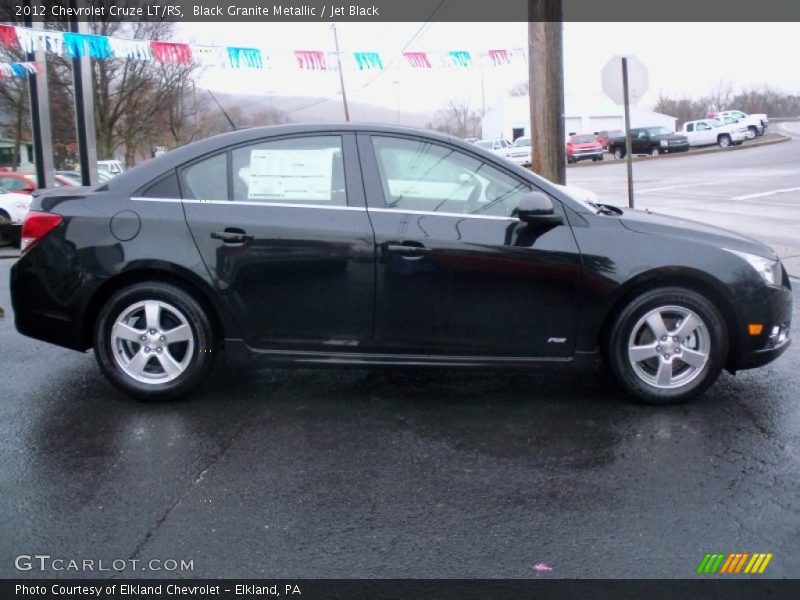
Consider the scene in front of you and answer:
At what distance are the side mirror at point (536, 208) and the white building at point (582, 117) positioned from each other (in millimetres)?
68498

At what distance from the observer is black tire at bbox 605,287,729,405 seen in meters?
4.73

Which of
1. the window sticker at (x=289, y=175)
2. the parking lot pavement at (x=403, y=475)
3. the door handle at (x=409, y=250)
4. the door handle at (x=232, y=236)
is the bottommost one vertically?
the parking lot pavement at (x=403, y=475)

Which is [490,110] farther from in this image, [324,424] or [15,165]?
[324,424]

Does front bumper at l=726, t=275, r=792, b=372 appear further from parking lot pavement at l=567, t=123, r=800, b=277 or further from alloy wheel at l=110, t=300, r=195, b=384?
parking lot pavement at l=567, t=123, r=800, b=277

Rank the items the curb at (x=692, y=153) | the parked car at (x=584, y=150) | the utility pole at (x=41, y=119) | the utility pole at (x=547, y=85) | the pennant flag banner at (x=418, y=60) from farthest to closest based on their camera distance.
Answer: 1. the parked car at (x=584, y=150)
2. the curb at (x=692, y=153)
3. the utility pole at (x=41, y=119)
4. the pennant flag banner at (x=418, y=60)
5. the utility pole at (x=547, y=85)

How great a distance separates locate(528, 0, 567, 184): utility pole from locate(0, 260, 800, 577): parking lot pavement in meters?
4.97

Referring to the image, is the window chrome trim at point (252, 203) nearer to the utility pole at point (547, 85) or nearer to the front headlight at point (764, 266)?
the front headlight at point (764, 266)

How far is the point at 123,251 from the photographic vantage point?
15.7 ft

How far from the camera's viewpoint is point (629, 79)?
38.5 ft

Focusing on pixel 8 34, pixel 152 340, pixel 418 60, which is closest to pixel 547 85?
pixel 418 60

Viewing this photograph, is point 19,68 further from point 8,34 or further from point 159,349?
point 159,349

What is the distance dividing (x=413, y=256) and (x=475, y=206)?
0.49m

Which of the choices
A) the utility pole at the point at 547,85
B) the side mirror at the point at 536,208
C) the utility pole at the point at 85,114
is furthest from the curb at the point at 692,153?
the side mirror at the point at 536,208

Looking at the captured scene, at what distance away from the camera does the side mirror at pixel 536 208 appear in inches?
182
